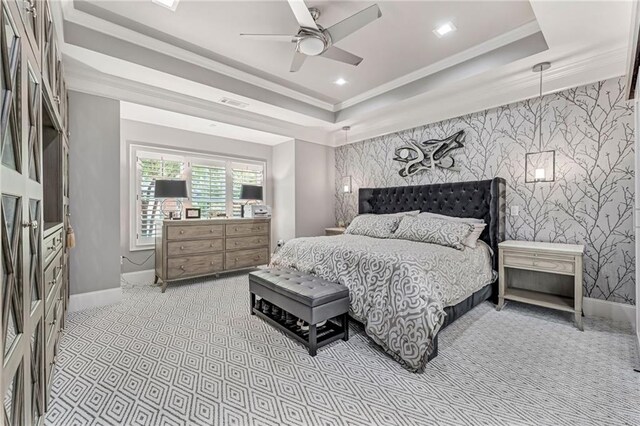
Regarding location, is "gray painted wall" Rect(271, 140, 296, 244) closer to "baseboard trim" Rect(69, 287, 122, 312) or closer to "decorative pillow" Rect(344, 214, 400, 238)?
"decorative pillow" Rect(344, 214, 400, 238)

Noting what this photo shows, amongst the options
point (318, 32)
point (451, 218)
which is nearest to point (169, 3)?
point (318, 32)

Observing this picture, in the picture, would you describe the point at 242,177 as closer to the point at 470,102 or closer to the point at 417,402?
the point at 470,102

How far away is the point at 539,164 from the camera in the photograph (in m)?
3.33

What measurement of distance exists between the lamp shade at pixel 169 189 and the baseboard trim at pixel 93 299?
1.38m

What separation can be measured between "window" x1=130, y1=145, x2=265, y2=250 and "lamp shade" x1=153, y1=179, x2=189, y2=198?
0.37 m

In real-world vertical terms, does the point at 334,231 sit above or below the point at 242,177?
below

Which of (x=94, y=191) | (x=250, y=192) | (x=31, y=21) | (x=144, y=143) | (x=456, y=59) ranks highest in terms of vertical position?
(x=456, y=59)

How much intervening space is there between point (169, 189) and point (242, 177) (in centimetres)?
157

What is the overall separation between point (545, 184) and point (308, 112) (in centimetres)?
338

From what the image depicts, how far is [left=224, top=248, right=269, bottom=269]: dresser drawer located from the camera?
4613mm

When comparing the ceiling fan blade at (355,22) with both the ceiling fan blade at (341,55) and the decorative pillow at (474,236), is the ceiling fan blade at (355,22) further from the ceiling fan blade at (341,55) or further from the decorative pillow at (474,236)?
the decorative pillow at (474,236)

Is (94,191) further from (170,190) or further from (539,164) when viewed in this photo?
(539,164)

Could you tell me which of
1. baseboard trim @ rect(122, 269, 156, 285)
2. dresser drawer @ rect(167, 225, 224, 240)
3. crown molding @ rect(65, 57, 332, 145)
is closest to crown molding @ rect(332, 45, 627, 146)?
crown molding @ rect(65, 57, 332, 145)

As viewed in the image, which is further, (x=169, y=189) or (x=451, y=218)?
(x=169, y=189)
